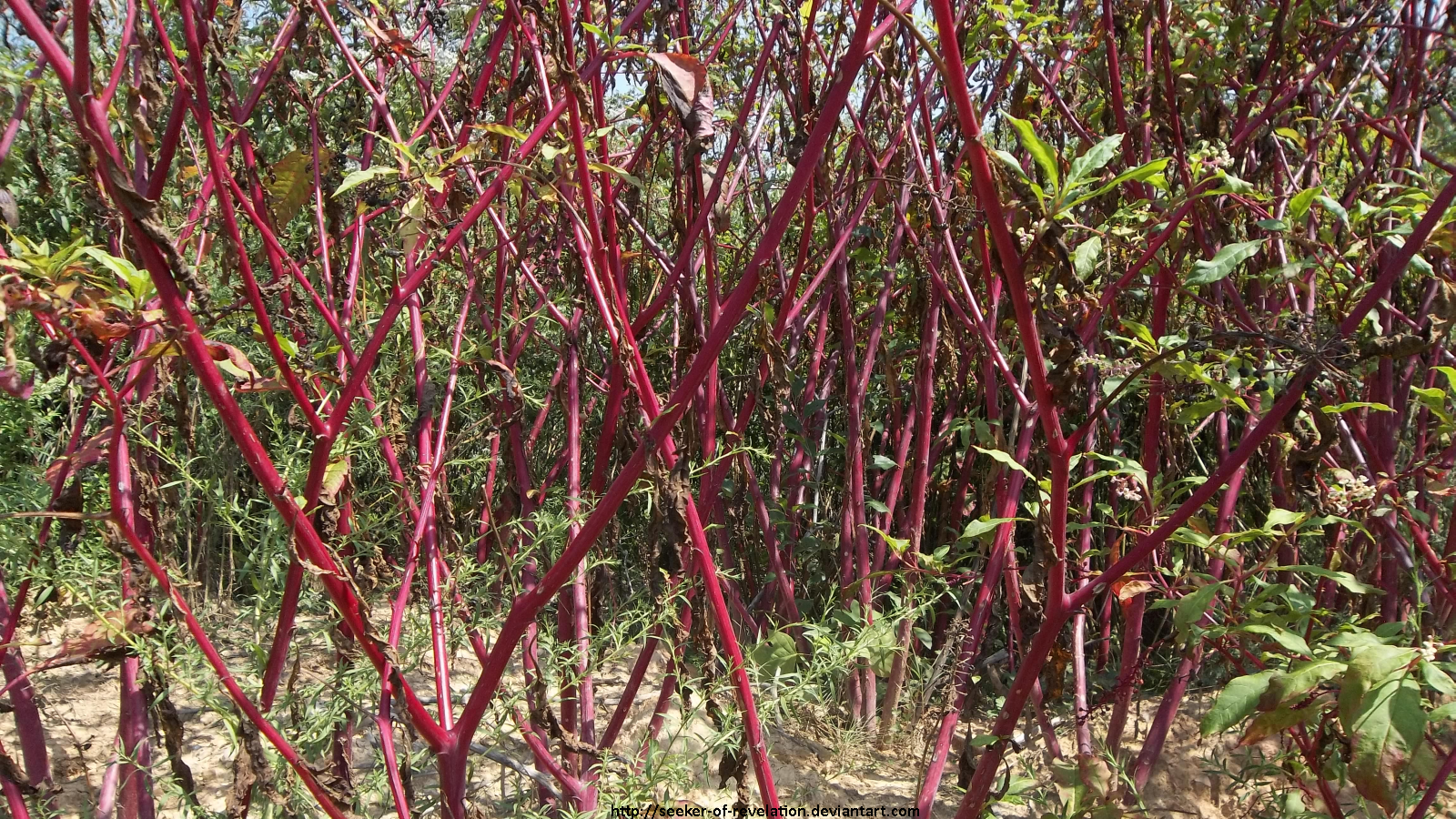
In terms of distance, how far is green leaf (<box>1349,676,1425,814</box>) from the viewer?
39.7 inches

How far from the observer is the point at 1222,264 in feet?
3.89

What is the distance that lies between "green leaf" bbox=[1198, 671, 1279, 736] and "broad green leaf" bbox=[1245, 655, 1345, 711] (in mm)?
15

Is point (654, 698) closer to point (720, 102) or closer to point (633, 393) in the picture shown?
point (633, 393)

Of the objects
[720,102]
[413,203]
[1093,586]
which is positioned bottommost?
[1093,586]

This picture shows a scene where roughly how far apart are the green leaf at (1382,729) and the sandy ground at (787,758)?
66 cm

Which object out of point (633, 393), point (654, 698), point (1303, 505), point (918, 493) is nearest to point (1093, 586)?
point (633, 393)

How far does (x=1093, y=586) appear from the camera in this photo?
3.74 ft

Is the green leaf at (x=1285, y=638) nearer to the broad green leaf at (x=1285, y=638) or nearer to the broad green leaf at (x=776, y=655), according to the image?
the broad green leaf at (x=1285, y=638)

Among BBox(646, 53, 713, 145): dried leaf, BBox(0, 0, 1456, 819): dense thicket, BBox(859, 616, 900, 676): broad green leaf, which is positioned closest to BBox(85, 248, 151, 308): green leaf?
BBox(0, 0, 1456, 819): dense thicket

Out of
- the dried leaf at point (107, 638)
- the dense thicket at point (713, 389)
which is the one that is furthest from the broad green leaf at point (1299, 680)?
the dried leaf at point (107, 638)

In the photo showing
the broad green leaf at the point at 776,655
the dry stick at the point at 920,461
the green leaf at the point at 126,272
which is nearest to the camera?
the green leaf at the point at 126,272

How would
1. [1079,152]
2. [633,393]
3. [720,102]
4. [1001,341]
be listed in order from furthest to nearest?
1. [720,102]
2. [1079,152]
3. [1001,341]
4. [633,393]

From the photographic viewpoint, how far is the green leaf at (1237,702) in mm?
1149

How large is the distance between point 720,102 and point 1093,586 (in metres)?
1.91
